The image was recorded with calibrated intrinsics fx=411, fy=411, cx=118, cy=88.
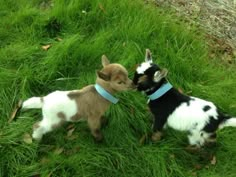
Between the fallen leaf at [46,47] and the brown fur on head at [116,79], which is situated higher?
the brown fur on head at [116,79]

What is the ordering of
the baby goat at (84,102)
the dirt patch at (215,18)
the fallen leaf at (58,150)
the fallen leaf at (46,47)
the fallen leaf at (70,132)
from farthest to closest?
the dirt patch at (215,18) < the fallen leaf at (46,47) < the fallen leaf at (70,132) < the fallen leaf at (58,150) < the baby goat at (84,102)

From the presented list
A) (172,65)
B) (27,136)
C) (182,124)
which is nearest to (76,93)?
(27,136)

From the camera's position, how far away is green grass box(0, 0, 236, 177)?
12.8 feet

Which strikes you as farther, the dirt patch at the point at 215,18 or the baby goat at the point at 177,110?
the dirt patch at the point at 215,18

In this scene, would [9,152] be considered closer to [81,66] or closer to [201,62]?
[81,66]

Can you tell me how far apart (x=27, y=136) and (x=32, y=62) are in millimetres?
982

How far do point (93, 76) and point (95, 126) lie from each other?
2.59 feet

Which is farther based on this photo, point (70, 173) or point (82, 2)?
point (82, 2)

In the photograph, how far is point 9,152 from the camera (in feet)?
12.7

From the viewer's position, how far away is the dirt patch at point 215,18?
5301 mm

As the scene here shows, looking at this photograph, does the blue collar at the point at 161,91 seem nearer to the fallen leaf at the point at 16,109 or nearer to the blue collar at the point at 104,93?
the blue collar at the point at 104,93

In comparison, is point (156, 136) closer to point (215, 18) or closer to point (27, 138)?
point (27, 138)

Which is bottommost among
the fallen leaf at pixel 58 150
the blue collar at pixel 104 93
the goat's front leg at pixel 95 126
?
the fallen leaf at pixel 58 150

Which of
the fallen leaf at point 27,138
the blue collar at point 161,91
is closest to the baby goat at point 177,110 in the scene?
the blue collar at point 161,91
